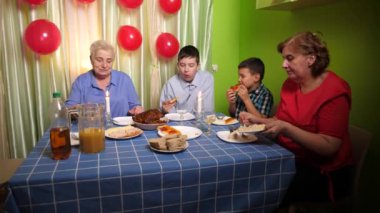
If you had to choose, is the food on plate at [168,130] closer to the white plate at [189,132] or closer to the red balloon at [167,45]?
the white plate at [189,132]

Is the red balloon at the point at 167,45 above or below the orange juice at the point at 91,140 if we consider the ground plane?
above

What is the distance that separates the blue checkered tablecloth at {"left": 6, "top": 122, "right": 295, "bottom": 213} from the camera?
0.97 metres

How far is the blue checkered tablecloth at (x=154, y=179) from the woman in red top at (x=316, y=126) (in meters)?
0.15

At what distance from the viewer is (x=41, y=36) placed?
7.21ft

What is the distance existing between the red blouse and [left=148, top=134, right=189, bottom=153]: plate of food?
2.10ft

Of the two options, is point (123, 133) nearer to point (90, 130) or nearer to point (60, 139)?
point (90, 130)

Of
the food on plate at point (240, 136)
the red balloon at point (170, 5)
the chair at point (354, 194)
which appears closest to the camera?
the chair at point (354, 194)

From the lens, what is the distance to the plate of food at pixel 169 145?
1199 millimetres

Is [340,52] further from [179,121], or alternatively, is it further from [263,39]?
[179,121]

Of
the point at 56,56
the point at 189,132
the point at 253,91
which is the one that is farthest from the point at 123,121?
the point at 56,56

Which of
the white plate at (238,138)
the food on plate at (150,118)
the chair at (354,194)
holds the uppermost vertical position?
the food on plate at (150,118)

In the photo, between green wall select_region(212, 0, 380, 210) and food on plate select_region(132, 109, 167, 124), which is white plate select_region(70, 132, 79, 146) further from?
green wall select_region(212, 0, 380, 210)

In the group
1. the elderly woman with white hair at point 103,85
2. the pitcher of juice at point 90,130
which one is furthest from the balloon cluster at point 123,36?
the pitcher of juice at point 90,130

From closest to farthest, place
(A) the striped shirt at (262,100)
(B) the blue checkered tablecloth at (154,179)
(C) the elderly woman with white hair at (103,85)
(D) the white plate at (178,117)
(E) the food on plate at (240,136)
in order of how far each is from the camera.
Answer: (B) the blue checkered tablecloth at (154,179)
(E) the food on plate at (240,136)
(D) the white plate at (178,117)
(A) the striped shirt at (262,100)
(C) the elderly woman with white hair at (103,85)
